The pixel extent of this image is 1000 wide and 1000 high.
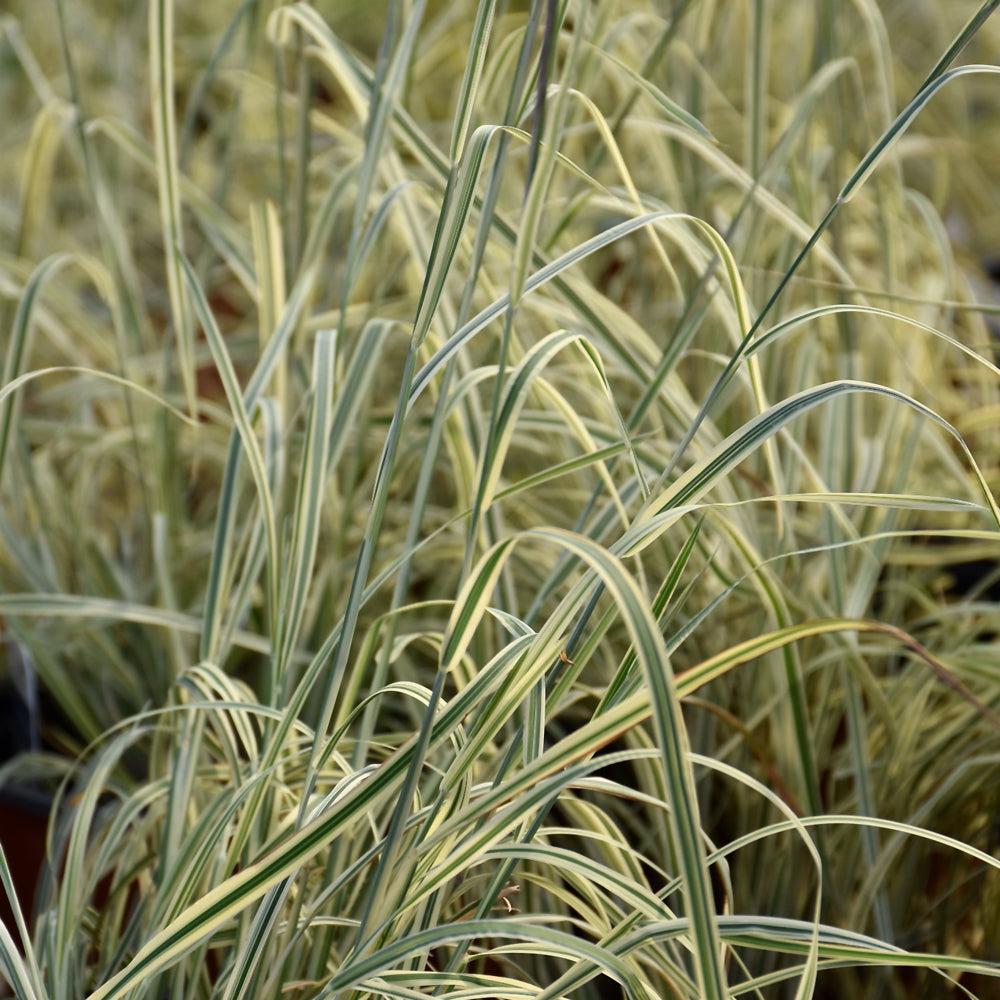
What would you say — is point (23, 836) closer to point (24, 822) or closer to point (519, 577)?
point (24, 822)

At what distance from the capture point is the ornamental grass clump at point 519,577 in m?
0.38

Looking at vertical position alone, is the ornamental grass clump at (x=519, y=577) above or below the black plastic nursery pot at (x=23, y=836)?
above

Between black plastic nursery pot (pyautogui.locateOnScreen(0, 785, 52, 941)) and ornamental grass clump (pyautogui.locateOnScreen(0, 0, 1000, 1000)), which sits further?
black plastic nursery pot (pyautogui.locateOnScreen(0, 785, 52, 941))

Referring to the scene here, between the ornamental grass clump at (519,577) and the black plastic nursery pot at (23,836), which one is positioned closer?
the ornamental grass clump at (519,577)

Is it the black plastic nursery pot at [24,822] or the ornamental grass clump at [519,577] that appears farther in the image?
the black plastic nursery pot at [24,822]

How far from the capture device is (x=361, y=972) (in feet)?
1.19

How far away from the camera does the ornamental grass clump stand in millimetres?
381

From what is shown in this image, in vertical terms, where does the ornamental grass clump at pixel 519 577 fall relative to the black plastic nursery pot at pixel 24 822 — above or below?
above

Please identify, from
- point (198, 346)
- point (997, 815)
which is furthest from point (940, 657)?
point (198, 346)

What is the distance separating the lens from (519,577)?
2.56 feet

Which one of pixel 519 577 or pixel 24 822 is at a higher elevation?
pixel 519 577

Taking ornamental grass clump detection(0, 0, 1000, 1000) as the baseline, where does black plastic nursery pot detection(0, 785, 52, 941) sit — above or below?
below

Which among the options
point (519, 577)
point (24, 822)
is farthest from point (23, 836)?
point (519, 577)

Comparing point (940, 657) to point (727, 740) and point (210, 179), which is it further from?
point (210, 179)
